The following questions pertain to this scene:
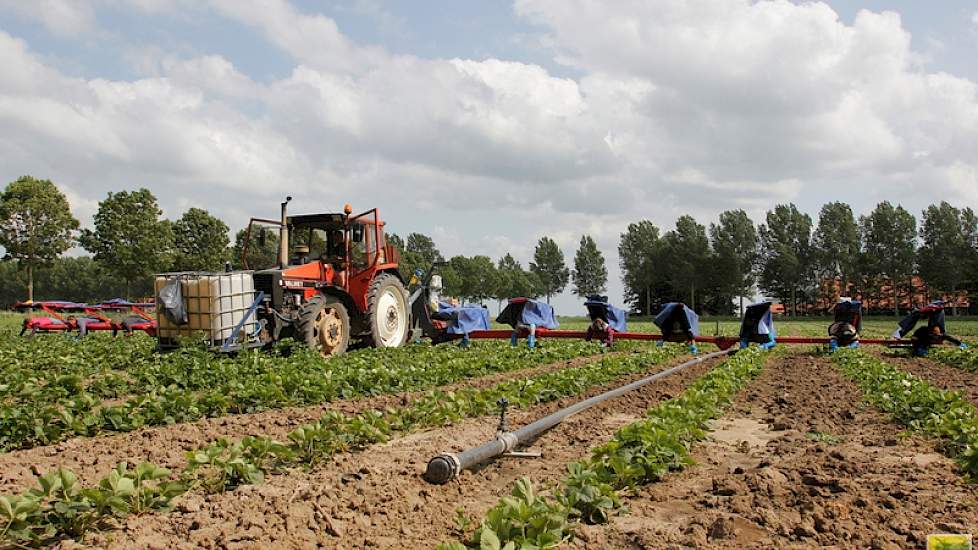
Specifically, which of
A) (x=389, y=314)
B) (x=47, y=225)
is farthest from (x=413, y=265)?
(x=389, y=314)

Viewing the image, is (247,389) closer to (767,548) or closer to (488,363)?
(488,363)

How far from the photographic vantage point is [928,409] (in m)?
6.96

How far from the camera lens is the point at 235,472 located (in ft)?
14.0

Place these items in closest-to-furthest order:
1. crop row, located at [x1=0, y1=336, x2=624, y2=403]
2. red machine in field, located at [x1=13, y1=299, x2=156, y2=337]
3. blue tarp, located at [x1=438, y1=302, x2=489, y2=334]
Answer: crop row, located at [x1=0, y1=336, x2=624, y2=403], blue tarp, located at [x1=438, y1=302, x2=489, y2=334], red machine in field, located at [x1=13, y1=299, x2=156, y2=337]

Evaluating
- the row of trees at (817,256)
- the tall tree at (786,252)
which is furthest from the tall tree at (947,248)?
the tall tree at (786,252)

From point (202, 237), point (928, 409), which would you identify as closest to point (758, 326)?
point (928, 409)

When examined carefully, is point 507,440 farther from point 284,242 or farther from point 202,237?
point 202,237

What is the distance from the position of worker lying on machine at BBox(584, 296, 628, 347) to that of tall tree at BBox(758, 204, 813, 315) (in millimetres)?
51014

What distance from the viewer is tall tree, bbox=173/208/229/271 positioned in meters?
49.2

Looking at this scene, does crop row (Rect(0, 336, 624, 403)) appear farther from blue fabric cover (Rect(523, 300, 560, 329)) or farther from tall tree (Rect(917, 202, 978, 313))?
tall tree (Rect(917, 202, 978, 313))

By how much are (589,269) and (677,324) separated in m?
64.9

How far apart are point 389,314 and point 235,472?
9.54 metres

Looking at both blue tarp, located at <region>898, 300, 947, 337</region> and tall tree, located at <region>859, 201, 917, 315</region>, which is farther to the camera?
tall tree, located at <region>859, 201, 917, 315</region>

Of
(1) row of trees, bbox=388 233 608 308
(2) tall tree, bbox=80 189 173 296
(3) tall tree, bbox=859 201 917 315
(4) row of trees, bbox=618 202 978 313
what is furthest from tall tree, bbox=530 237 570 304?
(2) tall tree, bbox=80 189 173 296
